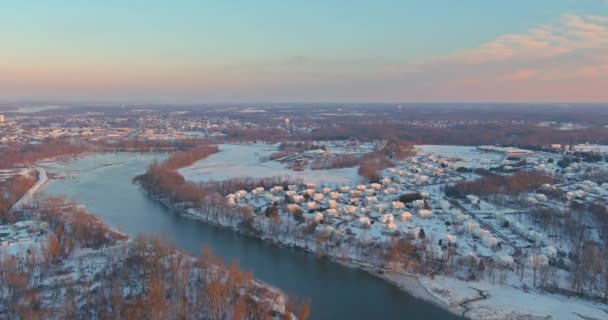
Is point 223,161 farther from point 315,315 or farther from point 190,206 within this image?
point 315,315

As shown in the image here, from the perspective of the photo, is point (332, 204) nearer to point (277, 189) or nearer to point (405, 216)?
point (405, 216)

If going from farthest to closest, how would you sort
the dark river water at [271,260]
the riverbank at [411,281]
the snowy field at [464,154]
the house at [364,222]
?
the snowy field at [464,154] < the house at [364,222] < the dark river water at [271,260] < the riverbank at [411,281]

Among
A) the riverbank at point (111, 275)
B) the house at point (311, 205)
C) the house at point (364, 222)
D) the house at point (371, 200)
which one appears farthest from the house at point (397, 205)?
the riverbank at point (111, 275)

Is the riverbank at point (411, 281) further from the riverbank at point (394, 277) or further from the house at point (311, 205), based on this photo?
the house at point (311, 205)

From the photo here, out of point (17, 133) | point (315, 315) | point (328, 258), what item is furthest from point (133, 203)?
point (17, 133)

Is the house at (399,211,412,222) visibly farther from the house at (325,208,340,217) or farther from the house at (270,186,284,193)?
the house at (270,186,284,193)

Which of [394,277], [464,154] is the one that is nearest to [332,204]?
[394,277]
